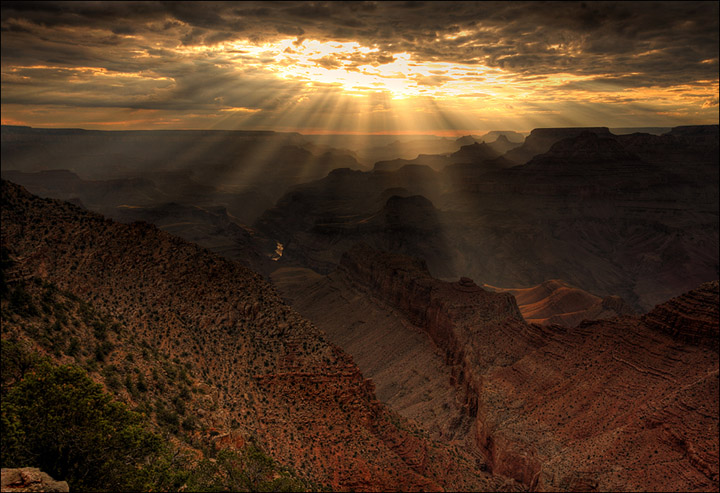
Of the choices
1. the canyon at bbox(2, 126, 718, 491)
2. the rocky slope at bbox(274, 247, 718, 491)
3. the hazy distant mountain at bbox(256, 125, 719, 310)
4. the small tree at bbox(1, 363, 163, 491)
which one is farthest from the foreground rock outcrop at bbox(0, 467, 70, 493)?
the hazy distant mountain at bbox(256, 125, 719, 310)

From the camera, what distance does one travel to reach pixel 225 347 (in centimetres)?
2995

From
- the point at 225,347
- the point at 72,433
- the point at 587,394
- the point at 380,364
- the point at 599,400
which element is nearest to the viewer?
the point at 72,433

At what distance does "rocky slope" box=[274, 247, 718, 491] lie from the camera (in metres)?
34.1

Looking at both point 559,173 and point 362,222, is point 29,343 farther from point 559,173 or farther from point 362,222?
point 559,173

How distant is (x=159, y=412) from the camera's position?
21.7 meters

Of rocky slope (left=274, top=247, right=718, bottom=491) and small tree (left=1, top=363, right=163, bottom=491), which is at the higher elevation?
small tree (left=1, top=363, right=163, bottom=491)

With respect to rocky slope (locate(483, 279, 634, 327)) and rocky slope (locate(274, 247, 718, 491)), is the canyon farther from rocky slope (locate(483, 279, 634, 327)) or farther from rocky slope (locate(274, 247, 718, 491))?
rocky slope (locate(483, 279, 634, 327))

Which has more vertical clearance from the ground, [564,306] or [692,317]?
[692,317]

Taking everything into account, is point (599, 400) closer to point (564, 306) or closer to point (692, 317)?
point (692, 317)

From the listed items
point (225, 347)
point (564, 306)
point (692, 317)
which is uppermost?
point (225, 347)

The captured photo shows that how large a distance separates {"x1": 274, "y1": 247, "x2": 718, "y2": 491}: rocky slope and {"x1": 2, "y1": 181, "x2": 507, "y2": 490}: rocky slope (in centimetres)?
618

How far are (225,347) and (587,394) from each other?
101ft

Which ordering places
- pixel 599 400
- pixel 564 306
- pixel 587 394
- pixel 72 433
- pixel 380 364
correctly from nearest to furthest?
pixel 72 433
pixel 599 400
pixel 587 394
pixel 380 364
pixel 564 306

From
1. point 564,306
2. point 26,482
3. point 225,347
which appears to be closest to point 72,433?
point 26,482
